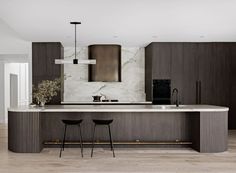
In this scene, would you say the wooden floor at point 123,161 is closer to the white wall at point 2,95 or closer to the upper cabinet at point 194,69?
the upper cabinet at point 194,69

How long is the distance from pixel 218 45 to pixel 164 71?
1.74 m

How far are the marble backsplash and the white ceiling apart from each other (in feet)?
3.92

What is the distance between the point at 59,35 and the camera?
780 cm

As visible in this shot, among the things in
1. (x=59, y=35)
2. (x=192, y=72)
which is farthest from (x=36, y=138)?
(x=192, y=72)

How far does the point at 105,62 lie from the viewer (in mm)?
9203

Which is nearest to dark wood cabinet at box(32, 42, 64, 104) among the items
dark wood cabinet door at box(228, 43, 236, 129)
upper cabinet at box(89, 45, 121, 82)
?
upper cabinet at box(89, 45, 121, 82)

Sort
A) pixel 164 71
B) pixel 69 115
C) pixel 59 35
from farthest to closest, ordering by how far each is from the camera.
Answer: pixel 164 71 → pixel 59 35 → pixel 69 115

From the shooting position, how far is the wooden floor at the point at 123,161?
5066 mm

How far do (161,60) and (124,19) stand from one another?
9.97ft

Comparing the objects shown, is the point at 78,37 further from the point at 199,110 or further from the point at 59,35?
the point at 199,110

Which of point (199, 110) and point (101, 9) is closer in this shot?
point (101, 9)

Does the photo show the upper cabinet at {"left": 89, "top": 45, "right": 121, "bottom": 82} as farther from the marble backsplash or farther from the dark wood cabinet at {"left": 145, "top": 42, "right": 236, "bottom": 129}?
the dark wood cabinet at {"left": 145, "top": 42, "right": 236, "bottom": 129}

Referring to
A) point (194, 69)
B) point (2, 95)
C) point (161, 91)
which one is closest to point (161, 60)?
point (161, 91)

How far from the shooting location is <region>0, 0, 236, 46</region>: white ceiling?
509cm
